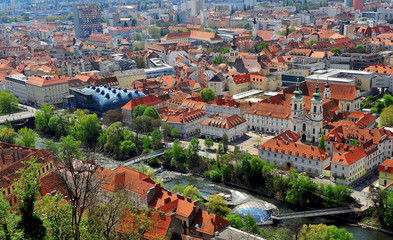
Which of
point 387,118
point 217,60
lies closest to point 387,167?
point 387,118

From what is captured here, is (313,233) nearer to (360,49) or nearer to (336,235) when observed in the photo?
(336,235)

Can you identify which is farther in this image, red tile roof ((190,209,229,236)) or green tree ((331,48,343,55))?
green tree ((331,48,343,55))

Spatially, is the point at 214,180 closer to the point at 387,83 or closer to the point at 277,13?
the point at 387,83

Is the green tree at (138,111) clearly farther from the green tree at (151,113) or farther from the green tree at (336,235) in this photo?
the green tree at (336,235)

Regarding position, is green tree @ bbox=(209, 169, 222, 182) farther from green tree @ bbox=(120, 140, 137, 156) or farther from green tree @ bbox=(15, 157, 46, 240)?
green tree @ bbox=(15, 157, 46, 240)

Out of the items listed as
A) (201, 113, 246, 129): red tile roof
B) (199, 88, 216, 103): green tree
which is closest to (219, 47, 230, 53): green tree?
(199, 88, 216, 103): green tree
